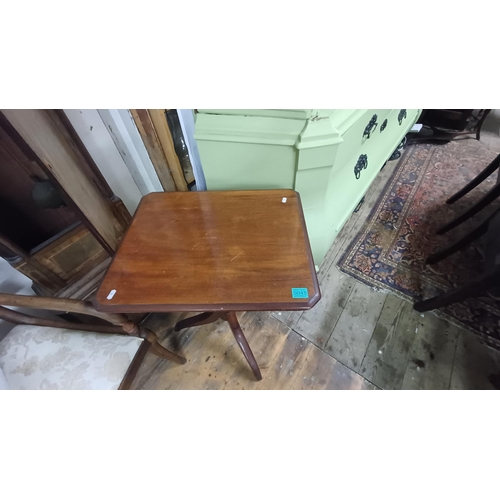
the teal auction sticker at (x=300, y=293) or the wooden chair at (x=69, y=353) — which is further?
the wooden chair at (x=69, y=353)

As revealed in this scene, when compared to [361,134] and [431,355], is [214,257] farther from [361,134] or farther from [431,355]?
[431,355]

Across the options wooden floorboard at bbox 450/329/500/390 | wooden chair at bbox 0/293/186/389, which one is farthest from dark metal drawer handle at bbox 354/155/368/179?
wooden chair at bbox 0/293/186/389

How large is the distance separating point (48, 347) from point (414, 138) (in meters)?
3.08

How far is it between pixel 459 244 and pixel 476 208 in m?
0.32

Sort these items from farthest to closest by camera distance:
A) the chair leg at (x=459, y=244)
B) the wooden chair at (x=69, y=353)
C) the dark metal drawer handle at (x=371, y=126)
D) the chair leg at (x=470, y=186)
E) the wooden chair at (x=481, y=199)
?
A: the chair leg at (x=470, y=186) < the wooden chair at (x=481, y=199) < the chair leg at (x=459, y=244) < the dark metal drawer handle at (x=371, y=126) < the wooden chair at (x=69, y=353)

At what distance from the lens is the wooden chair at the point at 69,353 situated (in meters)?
0.66

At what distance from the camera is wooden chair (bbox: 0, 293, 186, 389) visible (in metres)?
0.66

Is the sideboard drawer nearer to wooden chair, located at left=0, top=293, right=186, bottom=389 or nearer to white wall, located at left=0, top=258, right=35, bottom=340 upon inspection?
wooden chair, located at left=0, top=293, right=186, bottom=389

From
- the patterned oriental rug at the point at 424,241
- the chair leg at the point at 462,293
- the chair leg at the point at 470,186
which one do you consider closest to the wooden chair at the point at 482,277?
the chair leg at the point at 462,293

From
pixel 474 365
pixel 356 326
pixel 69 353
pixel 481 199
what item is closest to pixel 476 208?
pixel 481 199

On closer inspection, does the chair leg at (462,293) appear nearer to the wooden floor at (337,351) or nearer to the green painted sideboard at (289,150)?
the wooden floor at (337,351)

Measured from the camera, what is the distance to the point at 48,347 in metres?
0.71

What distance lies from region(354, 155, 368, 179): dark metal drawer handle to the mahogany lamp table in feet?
1.90

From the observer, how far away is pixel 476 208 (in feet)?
4.35
